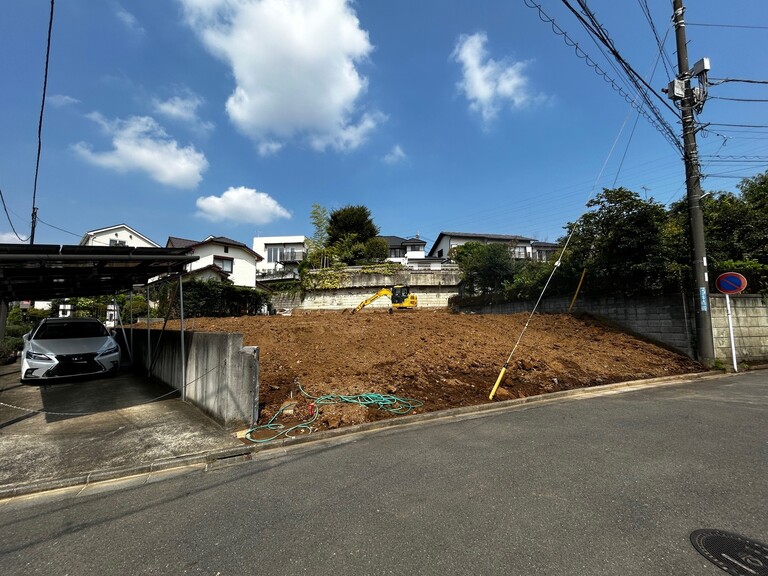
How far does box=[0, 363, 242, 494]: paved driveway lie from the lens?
12.2 ft

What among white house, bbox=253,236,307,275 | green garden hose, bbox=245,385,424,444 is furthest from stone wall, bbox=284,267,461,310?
white house, bbox=253,236,307,275

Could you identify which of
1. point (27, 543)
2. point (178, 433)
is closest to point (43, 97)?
point (178, 433)

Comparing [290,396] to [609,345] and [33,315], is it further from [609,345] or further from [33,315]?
[33,315]

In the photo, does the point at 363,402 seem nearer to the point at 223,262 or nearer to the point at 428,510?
the point at 428,510

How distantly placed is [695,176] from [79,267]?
13.3m

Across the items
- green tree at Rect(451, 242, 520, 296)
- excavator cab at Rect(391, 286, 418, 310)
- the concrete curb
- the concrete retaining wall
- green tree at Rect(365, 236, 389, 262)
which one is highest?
green tree at Rect(365, 236, 389, 262)

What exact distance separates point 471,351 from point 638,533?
20.3 feet

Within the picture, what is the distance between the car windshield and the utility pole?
14.4 m

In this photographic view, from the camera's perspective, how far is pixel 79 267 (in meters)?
6.46

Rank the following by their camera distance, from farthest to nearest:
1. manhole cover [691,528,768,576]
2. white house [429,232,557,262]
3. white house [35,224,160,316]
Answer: white house [429,232,557,262] → white house [35,224,160,316] → manhole cover [691,528,768,576]

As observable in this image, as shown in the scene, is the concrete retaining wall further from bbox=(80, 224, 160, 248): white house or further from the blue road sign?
bbox=(80, 224, 160, 248): white house

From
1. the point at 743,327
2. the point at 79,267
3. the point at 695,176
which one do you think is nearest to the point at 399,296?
the point at 695,176

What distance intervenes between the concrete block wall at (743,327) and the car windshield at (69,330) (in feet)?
49.6

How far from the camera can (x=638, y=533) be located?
231 cm
